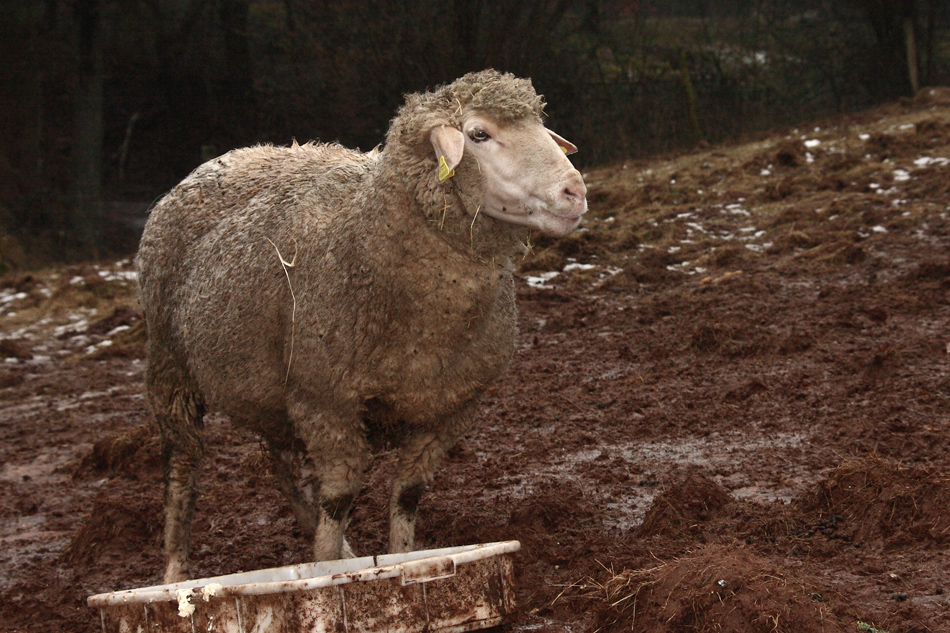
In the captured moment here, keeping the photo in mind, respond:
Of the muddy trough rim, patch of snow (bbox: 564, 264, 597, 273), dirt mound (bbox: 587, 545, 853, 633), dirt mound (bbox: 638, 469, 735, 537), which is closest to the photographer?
dirt mound (bbox: 587, 545, 853, 633)

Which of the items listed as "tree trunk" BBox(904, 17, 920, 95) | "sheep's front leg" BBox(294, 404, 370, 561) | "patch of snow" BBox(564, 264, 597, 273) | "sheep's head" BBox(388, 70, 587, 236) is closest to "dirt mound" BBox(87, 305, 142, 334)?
"patch of snow" BBox(564, 264, 597, 273)

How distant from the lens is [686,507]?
13.6 ft

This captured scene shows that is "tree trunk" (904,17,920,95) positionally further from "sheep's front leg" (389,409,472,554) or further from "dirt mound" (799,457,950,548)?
"sheep's front leg" (389,409,472,554)

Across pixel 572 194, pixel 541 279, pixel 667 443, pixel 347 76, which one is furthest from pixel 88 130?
pixel 572 194

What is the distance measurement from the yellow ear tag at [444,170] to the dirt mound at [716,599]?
1487 millimetres

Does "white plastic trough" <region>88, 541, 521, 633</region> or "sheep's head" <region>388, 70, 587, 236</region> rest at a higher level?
"sheep's head" <region>388, 70, 587, 236</region>

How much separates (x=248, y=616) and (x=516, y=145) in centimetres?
180

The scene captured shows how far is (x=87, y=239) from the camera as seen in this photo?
51.4 ft

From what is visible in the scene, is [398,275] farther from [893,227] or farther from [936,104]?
[936,104]

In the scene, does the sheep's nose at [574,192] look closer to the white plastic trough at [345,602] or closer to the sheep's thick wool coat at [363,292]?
the sheep's thick wool coat at [363,292]

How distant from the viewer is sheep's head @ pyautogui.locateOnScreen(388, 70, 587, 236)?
331 cm

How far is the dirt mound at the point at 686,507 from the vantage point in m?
4.01

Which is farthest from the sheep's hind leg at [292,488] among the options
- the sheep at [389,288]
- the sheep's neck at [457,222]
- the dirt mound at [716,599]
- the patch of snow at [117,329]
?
the patch of snow at [117,329]

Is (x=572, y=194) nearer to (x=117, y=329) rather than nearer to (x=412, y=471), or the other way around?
(x=412, y=471)
